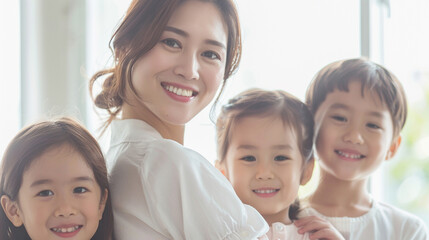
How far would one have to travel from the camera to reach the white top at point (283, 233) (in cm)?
149

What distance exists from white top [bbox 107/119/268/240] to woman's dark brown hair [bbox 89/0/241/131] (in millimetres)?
181

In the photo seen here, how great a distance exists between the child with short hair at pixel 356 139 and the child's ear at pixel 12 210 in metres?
0.82

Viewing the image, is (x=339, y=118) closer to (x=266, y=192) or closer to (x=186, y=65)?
(x=266, y=192)

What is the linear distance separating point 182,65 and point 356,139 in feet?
1.95

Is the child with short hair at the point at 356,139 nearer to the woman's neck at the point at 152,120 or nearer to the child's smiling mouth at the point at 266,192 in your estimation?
the child's smiling mouth at the point at 266,192

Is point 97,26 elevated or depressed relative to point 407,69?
elevated

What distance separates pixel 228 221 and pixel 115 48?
480 millimetres

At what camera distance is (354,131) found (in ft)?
5.18

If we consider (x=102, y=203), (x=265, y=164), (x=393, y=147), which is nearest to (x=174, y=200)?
(x=102, y=203)

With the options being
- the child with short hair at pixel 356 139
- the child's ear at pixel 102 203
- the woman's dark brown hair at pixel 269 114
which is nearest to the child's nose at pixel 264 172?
the woman's dark brown hair at pixel 269 114

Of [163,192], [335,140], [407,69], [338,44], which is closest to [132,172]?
[163,192]

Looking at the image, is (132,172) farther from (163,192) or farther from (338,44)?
(338,44)

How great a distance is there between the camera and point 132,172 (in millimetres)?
1198

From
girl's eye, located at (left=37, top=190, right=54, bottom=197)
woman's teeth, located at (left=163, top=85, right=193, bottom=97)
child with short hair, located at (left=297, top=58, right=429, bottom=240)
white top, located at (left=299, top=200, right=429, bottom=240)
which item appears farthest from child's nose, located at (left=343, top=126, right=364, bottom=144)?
girl's eye, located at (left=37, top=190, right=54, bottom=197)
